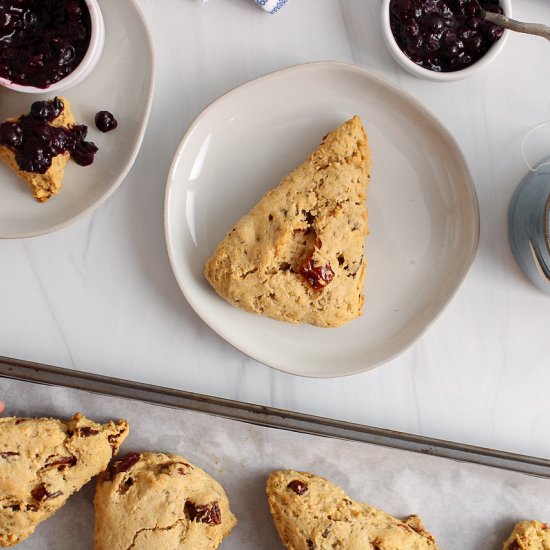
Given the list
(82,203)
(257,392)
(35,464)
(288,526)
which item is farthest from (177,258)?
(288,526)

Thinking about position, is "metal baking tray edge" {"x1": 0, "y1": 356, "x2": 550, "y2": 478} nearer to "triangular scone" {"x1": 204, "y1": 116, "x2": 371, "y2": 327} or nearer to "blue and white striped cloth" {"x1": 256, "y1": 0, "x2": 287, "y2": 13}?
"triangular scone" {"x1": 204, "y1": 116, "x2": 371, "y2": 327}

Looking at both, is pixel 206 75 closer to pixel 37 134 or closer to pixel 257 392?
pixel 37 134

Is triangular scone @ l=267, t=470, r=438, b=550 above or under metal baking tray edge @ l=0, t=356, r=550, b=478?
under

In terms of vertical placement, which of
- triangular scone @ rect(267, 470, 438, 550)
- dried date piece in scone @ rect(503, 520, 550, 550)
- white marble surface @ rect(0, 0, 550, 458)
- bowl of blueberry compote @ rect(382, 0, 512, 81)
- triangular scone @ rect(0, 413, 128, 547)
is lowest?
dried date piece in scone @ rect(503, 520, 550, 550)

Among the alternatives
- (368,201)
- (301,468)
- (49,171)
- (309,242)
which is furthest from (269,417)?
(49,171)

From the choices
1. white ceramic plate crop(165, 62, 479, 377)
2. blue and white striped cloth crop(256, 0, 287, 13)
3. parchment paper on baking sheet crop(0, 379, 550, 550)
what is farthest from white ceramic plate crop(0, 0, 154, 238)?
parchment paper on baking sheet crop(0, 379, 550, 550)

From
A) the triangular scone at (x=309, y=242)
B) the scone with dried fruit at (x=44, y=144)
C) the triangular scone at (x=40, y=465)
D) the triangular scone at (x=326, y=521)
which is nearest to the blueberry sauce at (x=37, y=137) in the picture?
the scone with dried fruit at (x=44, y=144)
